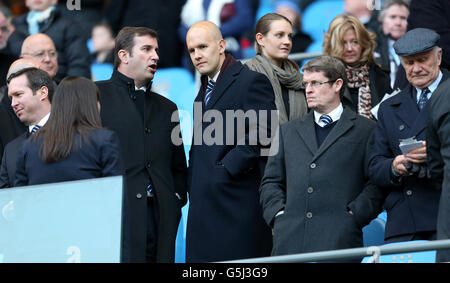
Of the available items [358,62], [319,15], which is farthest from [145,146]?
[319,15]

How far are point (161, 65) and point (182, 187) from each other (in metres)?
5.16

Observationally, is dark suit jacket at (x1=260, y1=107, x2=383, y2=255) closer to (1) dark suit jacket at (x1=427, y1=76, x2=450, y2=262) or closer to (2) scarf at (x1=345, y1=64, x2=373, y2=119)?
(1) dark suit jacket at (x1=427, y1=76, x2=450, y2=262)

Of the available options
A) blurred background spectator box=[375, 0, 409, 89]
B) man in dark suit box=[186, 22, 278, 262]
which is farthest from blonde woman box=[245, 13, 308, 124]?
blurred background spectator box=[375, 0, 409, 89]

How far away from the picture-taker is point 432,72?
733cm

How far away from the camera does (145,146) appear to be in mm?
7566

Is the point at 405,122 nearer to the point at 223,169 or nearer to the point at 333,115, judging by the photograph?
the point at 333,115

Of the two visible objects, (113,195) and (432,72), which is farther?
(432,72)

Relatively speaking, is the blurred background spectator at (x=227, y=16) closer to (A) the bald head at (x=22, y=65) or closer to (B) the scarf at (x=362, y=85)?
(B) the scarf at (x=362, y=85)

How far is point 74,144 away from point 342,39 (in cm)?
320

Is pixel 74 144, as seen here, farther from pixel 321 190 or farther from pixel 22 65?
pixel 22 65
